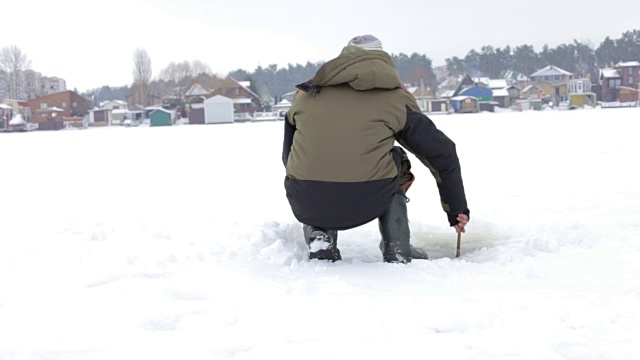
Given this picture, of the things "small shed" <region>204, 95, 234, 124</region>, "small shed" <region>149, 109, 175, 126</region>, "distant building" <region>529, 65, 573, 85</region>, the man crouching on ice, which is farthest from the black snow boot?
"distant building" <region>529, 65, 573, 85</region>

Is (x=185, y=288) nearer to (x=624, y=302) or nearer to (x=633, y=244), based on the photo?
(x=624, y=302)

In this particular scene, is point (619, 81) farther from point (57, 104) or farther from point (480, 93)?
point (57, 104)

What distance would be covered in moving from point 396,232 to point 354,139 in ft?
1.95

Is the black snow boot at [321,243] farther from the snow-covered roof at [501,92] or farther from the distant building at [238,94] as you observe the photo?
the snow-covered roof at [501,92]

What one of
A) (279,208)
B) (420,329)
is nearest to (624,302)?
(420,329)

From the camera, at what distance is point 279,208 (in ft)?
21.2

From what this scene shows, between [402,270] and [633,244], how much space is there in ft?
5.12

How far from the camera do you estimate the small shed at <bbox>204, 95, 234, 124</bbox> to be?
219 ft

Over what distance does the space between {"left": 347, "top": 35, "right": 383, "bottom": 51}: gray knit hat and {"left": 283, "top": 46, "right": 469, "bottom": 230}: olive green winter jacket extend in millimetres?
101

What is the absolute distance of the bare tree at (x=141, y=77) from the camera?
101 m

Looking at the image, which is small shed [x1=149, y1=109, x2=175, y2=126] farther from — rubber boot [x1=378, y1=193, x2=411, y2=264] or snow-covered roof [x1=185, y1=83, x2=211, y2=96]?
rubber boot [x1=378, y1=193, x2=411, y2=264]

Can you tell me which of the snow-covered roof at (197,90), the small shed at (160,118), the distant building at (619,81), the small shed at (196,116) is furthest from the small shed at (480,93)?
the small shed at (160,118)

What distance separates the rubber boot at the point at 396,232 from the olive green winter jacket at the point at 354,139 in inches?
4.8

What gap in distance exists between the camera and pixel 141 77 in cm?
10219
